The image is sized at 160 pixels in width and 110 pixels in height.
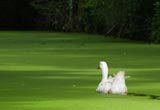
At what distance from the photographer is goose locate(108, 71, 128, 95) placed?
7324mm

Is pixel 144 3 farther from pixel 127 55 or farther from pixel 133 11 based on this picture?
pixel 127 55

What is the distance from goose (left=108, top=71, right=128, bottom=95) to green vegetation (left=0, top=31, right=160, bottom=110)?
10cm

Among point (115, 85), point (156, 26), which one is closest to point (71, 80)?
point (115, 85)

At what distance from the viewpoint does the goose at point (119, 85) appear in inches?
288

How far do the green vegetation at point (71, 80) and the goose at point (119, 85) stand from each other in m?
0.10

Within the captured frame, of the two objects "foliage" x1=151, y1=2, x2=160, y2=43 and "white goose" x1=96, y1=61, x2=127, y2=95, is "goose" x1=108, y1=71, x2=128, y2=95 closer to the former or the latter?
"white goose" x1=96, y1=61, x2=127, y2=95

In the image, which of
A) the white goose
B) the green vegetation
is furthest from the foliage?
the white goose

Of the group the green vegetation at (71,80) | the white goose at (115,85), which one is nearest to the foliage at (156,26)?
the green vegetation at (71,80)

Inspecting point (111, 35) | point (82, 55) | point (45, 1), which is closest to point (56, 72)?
point (82, 55)

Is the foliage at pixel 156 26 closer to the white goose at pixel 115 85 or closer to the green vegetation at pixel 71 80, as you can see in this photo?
the green vegetation at pixel 71 80

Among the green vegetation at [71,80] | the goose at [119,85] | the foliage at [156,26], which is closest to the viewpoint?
the green vegetation at [71,80]

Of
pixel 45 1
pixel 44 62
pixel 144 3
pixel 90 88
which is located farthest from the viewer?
pixel 45 1

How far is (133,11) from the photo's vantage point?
2125cm

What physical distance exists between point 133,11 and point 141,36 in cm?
116
